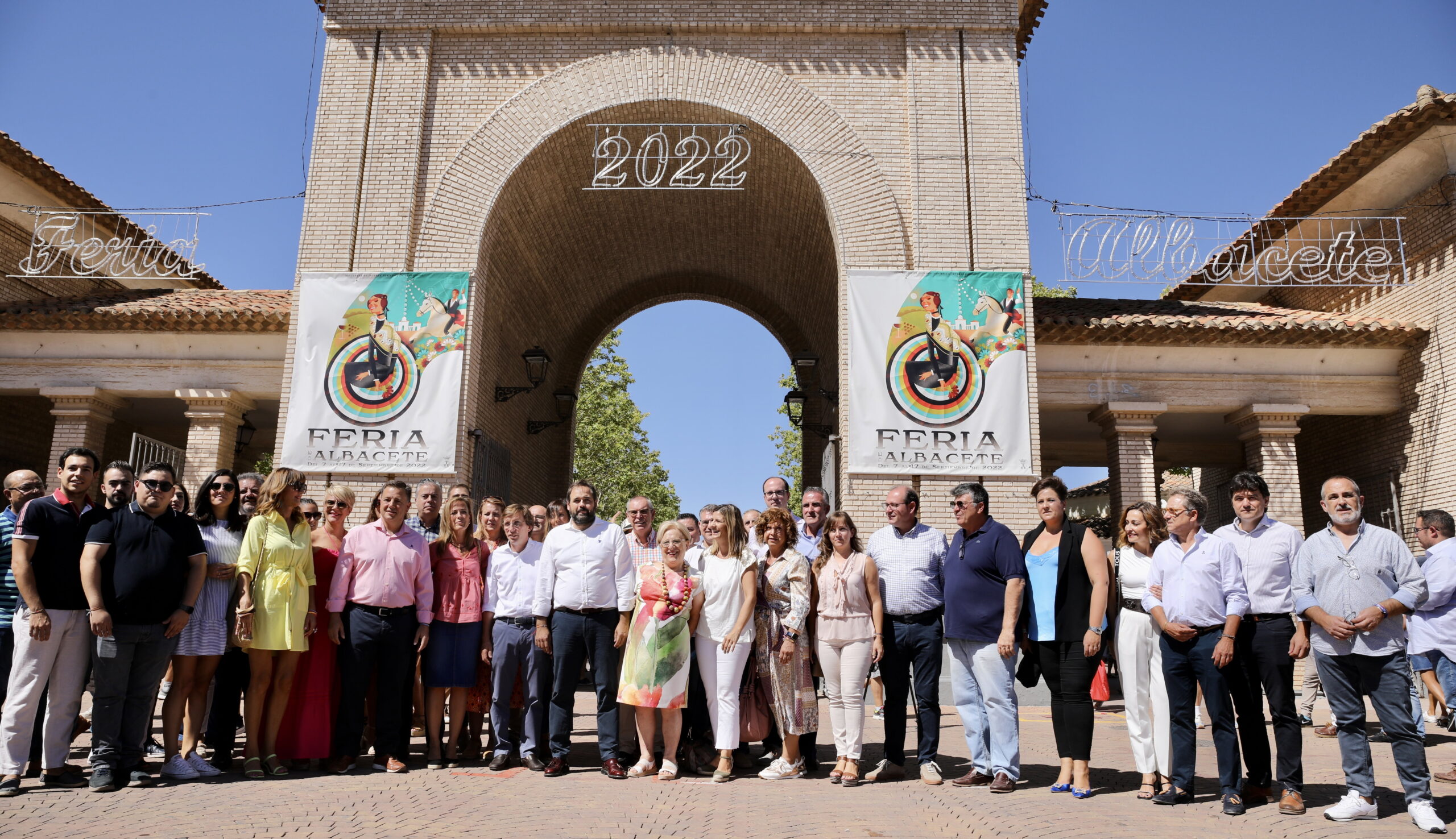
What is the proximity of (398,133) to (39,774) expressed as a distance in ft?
27.4

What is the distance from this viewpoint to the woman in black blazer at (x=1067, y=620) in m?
5.45

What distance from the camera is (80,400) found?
13.3 m

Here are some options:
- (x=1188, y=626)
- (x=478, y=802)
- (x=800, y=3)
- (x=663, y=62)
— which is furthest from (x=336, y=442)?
(x=1188, y=626)

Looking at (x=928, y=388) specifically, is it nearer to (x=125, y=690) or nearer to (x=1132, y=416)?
(x=1132, y=416)

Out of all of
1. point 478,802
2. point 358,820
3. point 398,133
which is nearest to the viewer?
point 358,820

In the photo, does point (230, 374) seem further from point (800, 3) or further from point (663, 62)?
point (800, 3)

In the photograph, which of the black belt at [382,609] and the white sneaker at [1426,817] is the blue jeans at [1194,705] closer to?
the white sneaker at [1426,817]

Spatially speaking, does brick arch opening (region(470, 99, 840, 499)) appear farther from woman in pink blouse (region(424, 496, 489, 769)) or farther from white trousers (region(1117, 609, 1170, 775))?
white trousers (region(1117, 609, 1170, 775))

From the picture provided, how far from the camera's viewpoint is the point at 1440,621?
21.6ft

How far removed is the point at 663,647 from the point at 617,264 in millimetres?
11129

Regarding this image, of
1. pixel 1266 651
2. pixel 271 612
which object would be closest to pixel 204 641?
pixel 271 612

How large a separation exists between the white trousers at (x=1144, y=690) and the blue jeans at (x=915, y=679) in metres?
1.12

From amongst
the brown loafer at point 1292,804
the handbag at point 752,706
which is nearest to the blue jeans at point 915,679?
the handbag at point 752,706

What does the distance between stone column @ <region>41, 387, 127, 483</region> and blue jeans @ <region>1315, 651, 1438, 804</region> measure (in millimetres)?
14568
